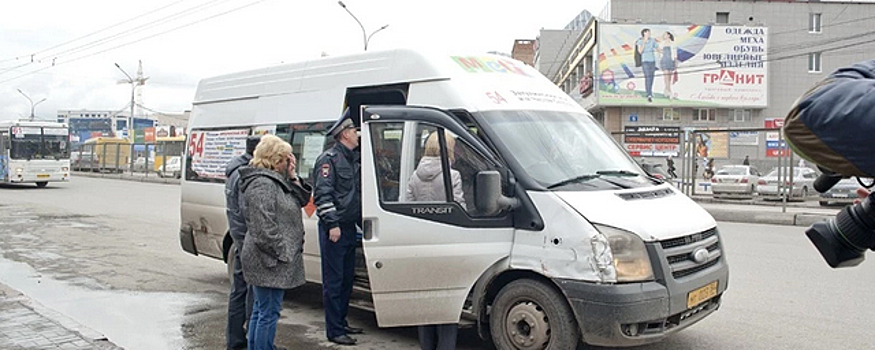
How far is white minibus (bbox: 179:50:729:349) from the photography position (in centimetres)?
479

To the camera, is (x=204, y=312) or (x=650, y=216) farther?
(x=204, y=312)

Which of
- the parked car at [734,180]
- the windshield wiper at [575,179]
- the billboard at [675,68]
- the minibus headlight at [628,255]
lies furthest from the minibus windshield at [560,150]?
the billboard at [675,68]

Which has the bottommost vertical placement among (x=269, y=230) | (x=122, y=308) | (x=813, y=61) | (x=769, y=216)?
(x=122, y=308)

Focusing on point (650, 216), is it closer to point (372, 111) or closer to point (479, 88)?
point (479, 88)

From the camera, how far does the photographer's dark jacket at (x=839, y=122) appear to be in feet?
4.91

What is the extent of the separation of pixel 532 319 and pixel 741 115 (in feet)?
149

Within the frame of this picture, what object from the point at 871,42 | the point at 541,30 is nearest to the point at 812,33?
the point at 871,42

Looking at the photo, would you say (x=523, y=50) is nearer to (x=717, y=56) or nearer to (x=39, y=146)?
(x=717, y=56)

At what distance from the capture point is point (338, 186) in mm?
6047

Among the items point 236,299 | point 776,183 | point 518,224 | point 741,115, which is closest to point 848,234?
point 518,224

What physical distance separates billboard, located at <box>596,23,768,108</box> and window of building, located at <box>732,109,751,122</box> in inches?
57.0

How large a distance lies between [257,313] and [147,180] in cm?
3552

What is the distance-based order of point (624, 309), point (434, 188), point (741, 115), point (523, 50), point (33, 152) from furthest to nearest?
point (523, 50)
point (741, 115)
point (33, 152)
point (434, 188)
point (624, 309)

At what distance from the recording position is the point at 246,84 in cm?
797
